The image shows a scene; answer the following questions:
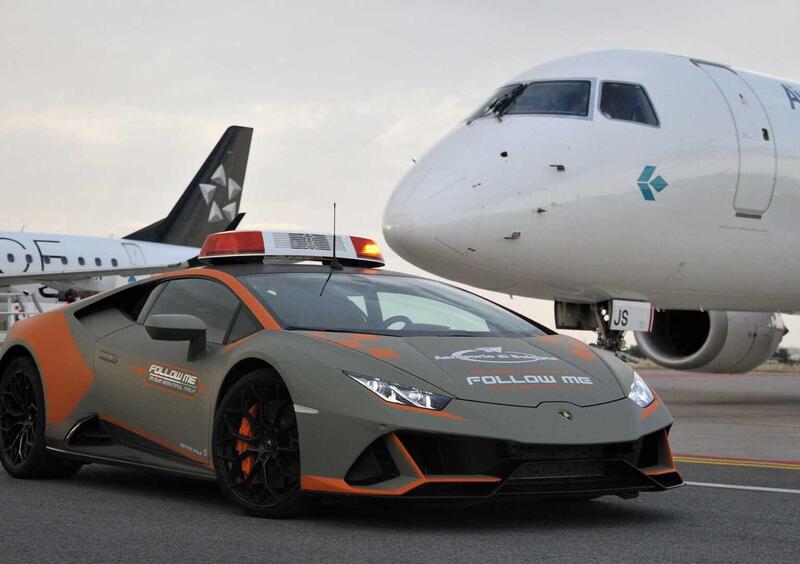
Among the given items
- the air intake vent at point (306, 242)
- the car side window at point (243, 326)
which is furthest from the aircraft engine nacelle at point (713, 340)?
the car side window at point (243, 326)

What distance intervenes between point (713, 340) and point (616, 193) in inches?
202

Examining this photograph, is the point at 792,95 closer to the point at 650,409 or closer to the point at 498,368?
the point at 650,409

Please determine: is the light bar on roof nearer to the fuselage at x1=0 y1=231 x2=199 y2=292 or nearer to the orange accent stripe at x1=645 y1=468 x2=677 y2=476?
the orange accent stripe at x1=645 y1=468 x2=677 y2=476

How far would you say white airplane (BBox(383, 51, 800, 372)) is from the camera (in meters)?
10.8

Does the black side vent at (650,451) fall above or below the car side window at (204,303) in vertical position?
below

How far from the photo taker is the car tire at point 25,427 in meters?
6.31

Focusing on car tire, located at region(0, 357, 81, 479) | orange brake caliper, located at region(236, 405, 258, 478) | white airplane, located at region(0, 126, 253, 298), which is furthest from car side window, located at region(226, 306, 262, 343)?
white airplane, located at region(0, 126, 253, 298)

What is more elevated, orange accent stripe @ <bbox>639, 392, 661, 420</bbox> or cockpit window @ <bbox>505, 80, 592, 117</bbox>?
cockpit window @ <bbox>505, 80, 592, 117</bbox>

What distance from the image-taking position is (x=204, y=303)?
5.88m

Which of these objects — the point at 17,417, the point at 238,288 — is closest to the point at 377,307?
the point at 238,288

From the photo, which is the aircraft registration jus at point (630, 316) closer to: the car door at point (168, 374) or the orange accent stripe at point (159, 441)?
the car door at point (168, 374)

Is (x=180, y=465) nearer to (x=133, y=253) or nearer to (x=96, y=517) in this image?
(x=96, y=517)

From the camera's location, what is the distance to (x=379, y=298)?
19.4 feet

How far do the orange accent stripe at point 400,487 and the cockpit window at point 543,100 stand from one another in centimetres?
748
